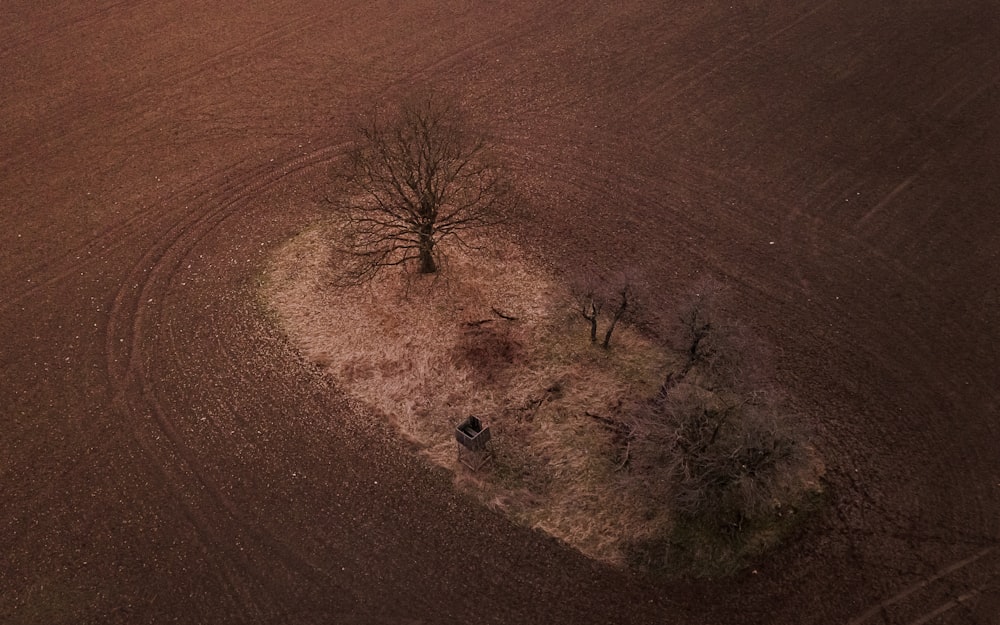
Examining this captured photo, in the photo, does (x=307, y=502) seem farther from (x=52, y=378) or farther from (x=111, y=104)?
(x=111, y=104)

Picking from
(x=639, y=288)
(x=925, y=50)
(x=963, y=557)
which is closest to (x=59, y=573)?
(x=639, y=288)

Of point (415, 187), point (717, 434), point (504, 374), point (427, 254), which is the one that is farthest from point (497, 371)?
point (717, 434)

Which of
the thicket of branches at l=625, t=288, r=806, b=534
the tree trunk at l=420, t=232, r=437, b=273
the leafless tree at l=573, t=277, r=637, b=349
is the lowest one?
the thicket of branches at l=625, t=288, r=806, b=534

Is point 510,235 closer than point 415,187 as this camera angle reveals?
No

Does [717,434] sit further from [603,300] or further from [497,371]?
[603,300]

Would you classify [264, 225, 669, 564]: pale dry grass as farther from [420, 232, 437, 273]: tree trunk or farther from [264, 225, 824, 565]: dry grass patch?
[420, 232, 437, 273]: tree trunk

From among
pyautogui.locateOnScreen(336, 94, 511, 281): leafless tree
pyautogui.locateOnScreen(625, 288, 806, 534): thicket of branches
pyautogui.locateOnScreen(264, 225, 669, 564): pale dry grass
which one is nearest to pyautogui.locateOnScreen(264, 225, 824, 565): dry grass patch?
pyautogui.locateOnScreen(264, 225, 669, 564): pale dry grass
